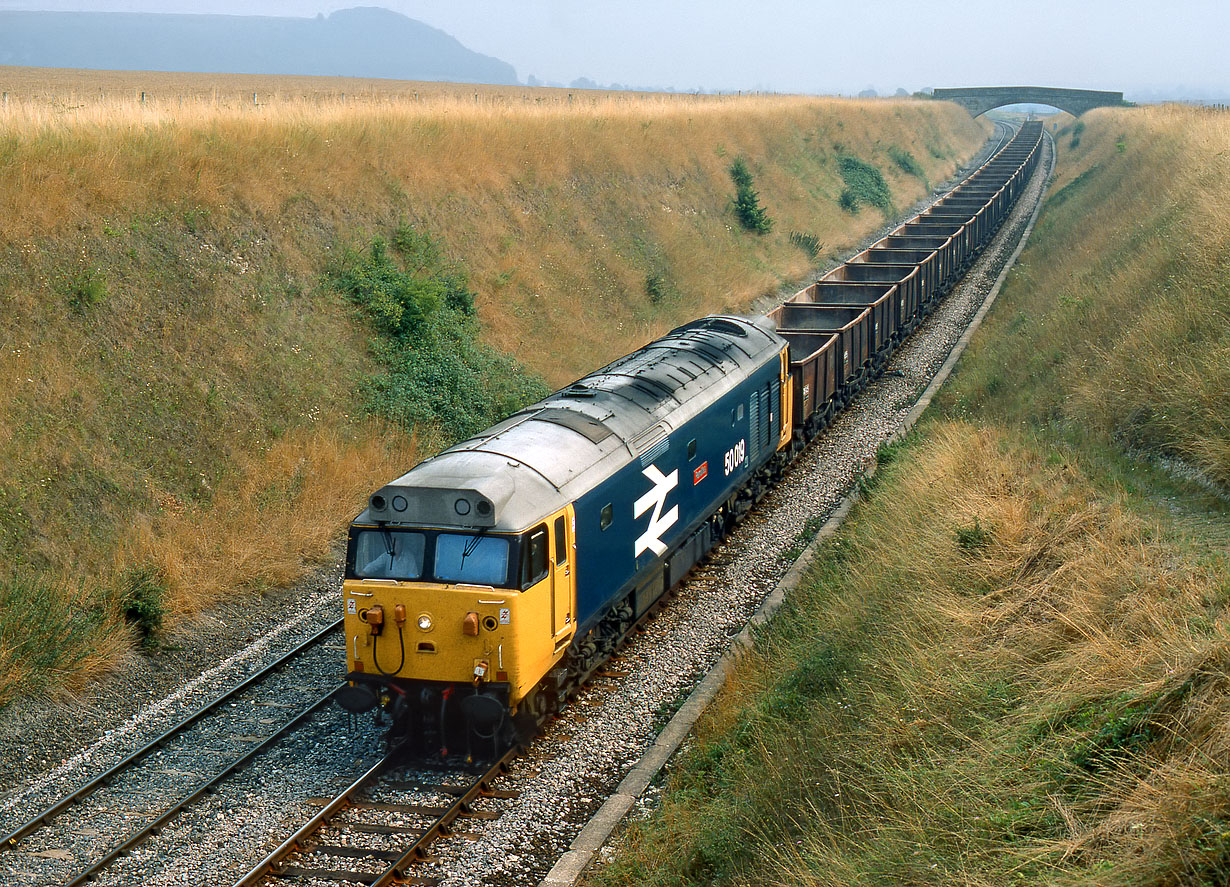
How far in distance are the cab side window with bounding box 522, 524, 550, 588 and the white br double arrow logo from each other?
249cm

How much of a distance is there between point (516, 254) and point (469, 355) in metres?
6.64

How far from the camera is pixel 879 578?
12.1 meters

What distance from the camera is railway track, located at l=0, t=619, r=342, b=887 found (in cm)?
980

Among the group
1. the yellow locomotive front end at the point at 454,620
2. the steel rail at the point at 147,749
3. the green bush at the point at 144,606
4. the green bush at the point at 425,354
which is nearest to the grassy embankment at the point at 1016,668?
the yellow locomotive front end at the point at 454,620

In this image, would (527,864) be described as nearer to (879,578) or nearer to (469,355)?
(879,578)

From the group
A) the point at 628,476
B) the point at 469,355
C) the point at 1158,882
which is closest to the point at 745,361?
the point at 628,476

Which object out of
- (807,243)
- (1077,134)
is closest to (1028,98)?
(1077,134)

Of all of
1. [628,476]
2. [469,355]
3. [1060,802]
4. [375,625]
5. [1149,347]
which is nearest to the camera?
[1060,802]

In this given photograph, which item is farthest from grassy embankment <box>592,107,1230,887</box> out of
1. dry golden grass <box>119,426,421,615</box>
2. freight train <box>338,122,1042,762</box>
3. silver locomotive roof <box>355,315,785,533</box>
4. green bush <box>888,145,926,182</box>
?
green bush <box>888,145,926,182</box>

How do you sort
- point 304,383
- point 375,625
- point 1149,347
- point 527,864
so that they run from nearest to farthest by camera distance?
→ point 527,864 → point 375,625 → point 1149,347 → point 304,383

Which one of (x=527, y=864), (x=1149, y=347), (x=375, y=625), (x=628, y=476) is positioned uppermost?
(x=1149, y=347)

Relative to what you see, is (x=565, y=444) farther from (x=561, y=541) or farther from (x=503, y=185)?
(x=503, y=185)

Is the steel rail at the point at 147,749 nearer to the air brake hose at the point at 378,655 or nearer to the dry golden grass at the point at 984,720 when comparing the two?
the air brake hose at the point at 378,655

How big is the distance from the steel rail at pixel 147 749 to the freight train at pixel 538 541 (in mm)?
2426
